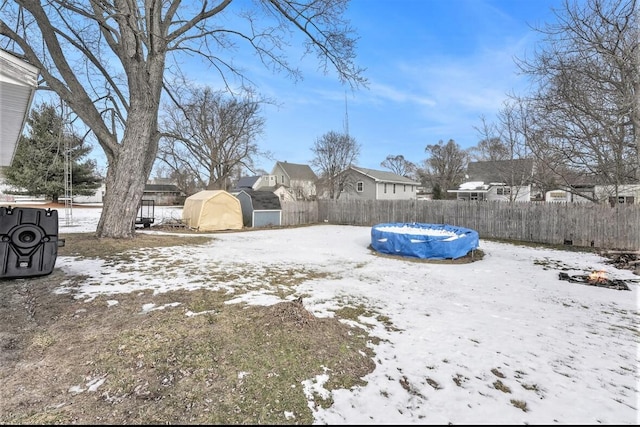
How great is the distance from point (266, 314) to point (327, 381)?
1419mm

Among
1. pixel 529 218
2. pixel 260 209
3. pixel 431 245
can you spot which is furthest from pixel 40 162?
pixel 529 218

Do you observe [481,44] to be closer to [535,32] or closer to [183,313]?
[535,32]

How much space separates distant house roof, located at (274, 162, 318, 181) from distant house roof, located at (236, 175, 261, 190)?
5.23 m

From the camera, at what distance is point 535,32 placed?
8.05 meters

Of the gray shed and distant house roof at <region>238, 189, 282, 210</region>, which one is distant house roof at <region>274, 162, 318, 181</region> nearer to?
distant house roof at <region>238, 189, 282, 210</region>

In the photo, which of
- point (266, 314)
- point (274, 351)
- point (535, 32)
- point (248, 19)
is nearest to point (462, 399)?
point (274, 351)

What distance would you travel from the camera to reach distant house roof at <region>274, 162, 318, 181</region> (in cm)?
3903

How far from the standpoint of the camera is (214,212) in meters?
15.0

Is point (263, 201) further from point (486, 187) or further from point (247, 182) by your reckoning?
point (247, 182)

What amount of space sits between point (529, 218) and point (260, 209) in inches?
496

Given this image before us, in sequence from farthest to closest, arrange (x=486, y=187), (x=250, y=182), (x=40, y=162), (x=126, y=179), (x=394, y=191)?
(x=250, y=182) < (x=394, y=191) < (x=486, y=187) < (x=40, y=162) < (x=126, y=179)

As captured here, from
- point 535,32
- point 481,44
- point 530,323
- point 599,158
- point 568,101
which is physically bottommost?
point 530,323

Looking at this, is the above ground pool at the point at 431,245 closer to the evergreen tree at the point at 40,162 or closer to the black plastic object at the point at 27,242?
the black plastic object at the point at 27,242

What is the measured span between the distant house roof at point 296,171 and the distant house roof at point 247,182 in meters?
5.23
